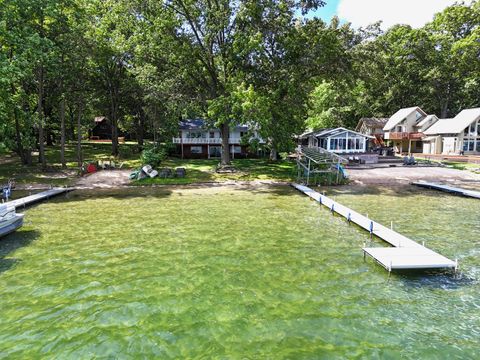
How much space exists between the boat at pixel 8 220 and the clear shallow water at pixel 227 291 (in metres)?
0.48

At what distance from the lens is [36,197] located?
23.5 m

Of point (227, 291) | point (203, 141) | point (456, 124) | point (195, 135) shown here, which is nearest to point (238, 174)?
point (203, 141)

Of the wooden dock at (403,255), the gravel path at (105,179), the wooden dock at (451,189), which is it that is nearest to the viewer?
the wooden dock at (403,255)

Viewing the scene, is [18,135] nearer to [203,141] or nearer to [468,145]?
[203,141]

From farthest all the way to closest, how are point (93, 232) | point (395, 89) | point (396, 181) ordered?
point (395, 89) → point (396, 181) → point (93, 232)

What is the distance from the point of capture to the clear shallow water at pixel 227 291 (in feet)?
25.5

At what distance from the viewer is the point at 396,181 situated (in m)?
32.8

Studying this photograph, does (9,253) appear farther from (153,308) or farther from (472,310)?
(472,310)

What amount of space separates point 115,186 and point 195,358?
24999 millimetres

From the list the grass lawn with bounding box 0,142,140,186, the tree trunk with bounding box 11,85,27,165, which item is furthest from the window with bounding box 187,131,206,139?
the tree trunk with bounding box 11,85,27,165

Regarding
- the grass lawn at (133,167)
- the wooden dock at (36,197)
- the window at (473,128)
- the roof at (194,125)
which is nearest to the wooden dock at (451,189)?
the grass lawn at (133,167)

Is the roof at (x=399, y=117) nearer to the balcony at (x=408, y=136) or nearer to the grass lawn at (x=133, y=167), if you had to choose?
the balcony at (x=408, y=136)

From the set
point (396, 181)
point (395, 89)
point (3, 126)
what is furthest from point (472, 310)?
point (395, 89)

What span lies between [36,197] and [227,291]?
19.2m
